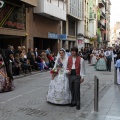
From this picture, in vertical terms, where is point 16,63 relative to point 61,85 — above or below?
above

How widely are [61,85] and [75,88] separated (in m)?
0.50

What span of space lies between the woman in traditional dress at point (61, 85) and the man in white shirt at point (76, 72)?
0.22 m

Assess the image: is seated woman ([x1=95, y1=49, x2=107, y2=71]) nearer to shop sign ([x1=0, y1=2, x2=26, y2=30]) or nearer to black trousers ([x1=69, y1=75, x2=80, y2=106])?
shop sign ([x1=0, y1=2, x2=26, y2=30])

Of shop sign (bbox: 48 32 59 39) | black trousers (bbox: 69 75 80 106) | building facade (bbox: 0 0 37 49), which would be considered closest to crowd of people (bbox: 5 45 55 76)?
building facade (bbox: 0 0 37 49)

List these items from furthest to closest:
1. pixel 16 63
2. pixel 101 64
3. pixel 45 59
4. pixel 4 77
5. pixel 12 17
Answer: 1. pixel 12 17
2. pixel 45 59
3. pixel 101 64
4. pixel 16 63
5. pixel 4 77

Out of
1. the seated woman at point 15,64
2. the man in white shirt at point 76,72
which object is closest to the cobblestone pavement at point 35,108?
the man in white shirt at point 76,72

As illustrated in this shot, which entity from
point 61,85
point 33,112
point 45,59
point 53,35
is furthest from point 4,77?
point 53,35

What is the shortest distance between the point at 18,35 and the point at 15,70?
6.48 meters

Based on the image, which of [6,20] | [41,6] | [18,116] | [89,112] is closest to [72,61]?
[89,112]

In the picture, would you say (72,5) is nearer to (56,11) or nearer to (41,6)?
(56,11)

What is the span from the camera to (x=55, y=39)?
32469 mm

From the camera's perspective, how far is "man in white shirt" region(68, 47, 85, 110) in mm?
7641

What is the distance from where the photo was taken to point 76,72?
302 inches

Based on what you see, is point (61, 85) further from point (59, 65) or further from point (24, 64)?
point (24, 64)
